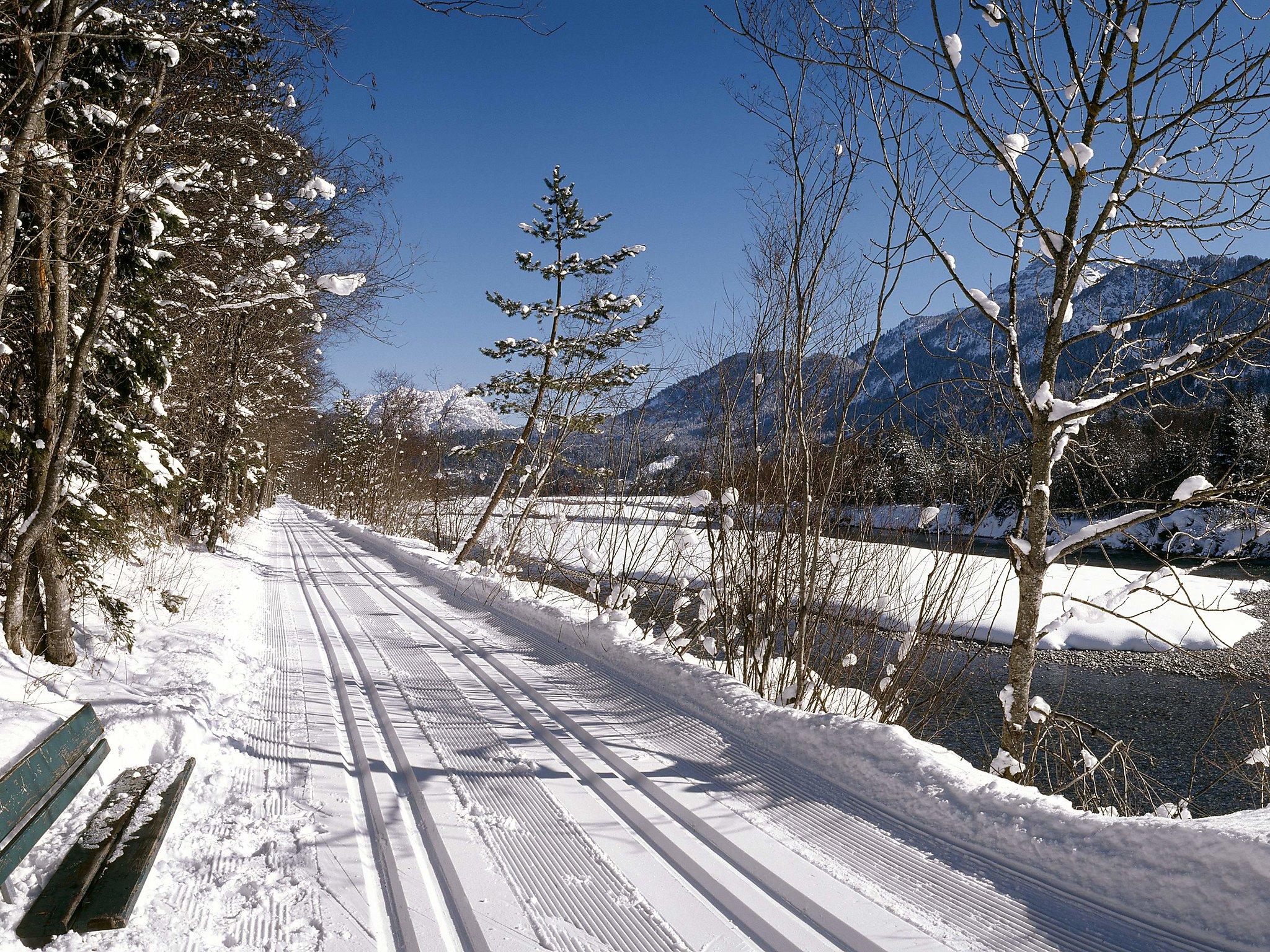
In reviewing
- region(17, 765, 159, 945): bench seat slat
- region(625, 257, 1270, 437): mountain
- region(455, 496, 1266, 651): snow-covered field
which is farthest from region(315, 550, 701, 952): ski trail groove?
region(625, 257, 1270, 437): mountain

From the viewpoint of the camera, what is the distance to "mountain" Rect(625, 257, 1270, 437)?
370cm

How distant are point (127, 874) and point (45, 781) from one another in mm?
560

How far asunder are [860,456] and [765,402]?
104cm

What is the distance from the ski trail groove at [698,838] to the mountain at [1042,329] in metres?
2.36

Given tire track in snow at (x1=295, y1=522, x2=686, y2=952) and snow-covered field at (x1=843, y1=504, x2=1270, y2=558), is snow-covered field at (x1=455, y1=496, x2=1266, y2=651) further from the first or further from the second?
tire track in snow at (x1=295, y1=522, x2=686, y2=952)

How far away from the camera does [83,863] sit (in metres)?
2.62

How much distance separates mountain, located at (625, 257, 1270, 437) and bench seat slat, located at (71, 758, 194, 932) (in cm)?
377

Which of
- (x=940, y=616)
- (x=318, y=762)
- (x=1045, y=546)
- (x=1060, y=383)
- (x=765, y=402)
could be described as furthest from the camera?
(x=765, y=402)

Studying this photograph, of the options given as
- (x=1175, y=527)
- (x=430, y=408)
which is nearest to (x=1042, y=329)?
(x=1175, y=527)

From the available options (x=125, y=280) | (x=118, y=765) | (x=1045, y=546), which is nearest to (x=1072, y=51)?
(x=1045, y=546)

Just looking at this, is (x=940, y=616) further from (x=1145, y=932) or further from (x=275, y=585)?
(x=275, y=585)

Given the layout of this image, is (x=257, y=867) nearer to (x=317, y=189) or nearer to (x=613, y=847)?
(x=613, y=847)

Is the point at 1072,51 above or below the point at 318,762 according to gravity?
above

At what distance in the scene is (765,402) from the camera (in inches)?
248
